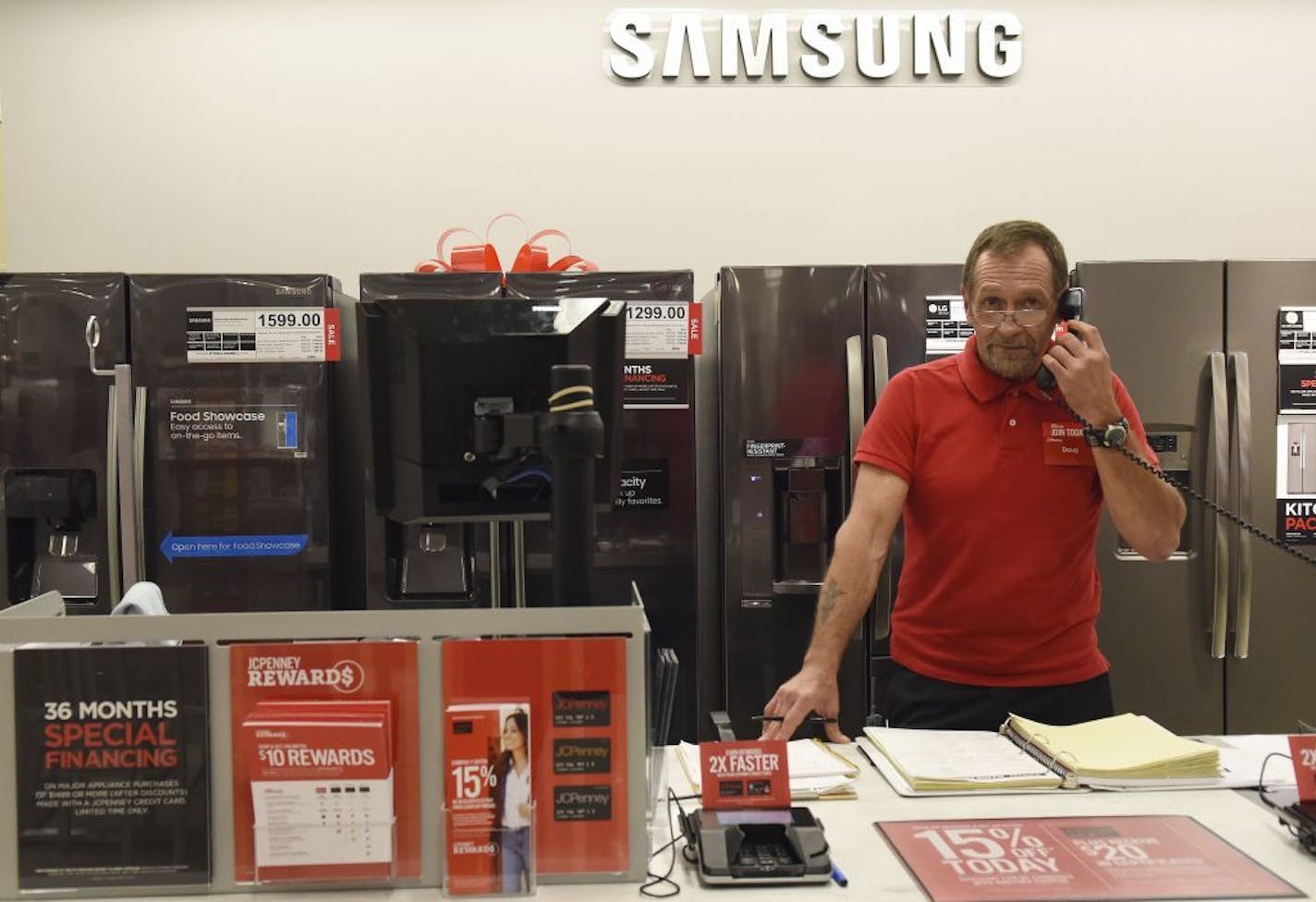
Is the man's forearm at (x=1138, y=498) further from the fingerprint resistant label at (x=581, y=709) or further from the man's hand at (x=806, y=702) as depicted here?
the fingerprint resistant label at (x=581, y=709)

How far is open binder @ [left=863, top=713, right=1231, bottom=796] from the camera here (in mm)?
1553

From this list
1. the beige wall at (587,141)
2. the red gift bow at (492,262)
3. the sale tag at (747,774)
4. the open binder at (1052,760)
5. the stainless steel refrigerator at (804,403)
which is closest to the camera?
the sale tag at (747,774)

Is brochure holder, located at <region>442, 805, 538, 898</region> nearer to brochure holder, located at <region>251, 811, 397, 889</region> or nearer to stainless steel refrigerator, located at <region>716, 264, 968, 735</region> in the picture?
brochure holder, located at <region>251, 811, 397, 889</region>

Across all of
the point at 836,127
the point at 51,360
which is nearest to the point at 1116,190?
the point at 836,127

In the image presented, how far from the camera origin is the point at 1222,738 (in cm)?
183

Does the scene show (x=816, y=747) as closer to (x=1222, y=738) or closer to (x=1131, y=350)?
(x=1222, y=738)

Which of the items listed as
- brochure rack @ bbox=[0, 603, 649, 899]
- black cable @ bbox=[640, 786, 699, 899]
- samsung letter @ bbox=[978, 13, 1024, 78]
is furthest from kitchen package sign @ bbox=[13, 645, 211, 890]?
samsung letter @ bbox=[978, 13, 1024, 78]

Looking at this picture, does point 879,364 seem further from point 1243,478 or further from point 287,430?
point 287,430

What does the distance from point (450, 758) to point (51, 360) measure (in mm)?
2435

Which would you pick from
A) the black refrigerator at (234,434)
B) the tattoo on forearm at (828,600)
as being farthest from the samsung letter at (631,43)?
the tattoo on forearm at (828,600)

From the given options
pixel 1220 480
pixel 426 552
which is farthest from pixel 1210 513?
pixel 426 552

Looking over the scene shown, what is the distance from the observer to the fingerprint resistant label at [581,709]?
4.16ft

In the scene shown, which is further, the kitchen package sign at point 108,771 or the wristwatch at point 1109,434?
the wristwatch at point 1109,434

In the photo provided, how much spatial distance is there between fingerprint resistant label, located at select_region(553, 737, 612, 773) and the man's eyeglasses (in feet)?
4.15
